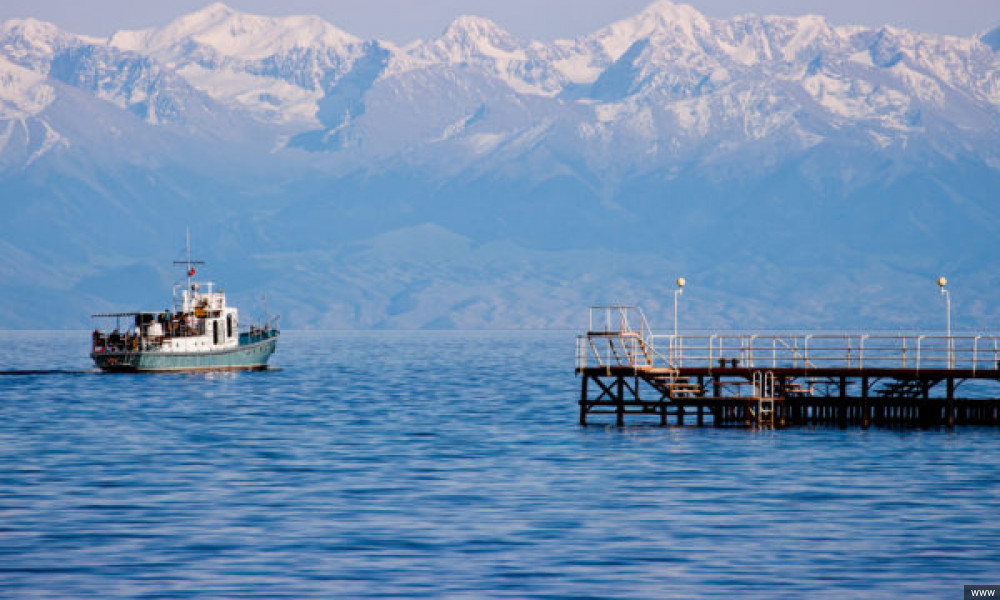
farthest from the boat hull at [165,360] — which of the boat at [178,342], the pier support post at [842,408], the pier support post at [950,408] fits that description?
the pier support post at [950,408]

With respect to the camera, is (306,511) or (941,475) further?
(941,475)

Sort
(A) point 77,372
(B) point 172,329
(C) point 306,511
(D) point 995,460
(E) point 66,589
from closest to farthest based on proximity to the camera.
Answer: (E) point 66,589
(C) point 306,511
(D) point 995,460
(B) point 172,329
(A) point 77,372

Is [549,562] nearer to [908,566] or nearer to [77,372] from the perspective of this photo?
[908,566]

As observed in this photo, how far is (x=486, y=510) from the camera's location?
1945 inches

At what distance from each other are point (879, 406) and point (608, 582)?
43.6 metres

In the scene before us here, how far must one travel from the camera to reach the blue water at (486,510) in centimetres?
3875

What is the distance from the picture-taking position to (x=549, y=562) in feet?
134

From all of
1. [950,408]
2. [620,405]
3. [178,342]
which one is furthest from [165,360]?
[950,408]

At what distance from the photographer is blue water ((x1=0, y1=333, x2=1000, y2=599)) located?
38.8 metres

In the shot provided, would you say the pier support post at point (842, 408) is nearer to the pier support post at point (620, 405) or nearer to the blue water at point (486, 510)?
the blue water at point (486, 510)

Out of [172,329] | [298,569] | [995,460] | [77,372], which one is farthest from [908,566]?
[77,372]

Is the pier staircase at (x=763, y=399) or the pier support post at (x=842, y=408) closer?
the pier staircase at (x=763, y=399)

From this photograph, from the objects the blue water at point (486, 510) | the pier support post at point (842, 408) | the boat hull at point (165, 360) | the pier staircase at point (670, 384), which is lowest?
the blue water at point (486, 510)

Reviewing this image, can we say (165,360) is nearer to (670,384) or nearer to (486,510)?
(670,384)
